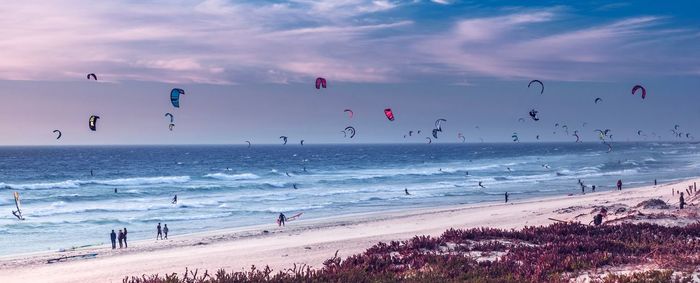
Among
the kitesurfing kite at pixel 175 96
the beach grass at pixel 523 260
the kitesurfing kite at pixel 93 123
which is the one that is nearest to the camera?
the beach grass at pixel 523 260

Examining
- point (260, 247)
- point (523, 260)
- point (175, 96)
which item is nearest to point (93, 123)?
point (175, 96)

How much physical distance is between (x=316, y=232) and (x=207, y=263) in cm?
1165

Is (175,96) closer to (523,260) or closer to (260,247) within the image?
(260,247)

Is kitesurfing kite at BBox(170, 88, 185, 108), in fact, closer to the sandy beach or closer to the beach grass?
the sandy beach

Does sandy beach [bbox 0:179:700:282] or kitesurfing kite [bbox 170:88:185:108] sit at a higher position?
kitesurfing kite [bbox 170:88:185:108]

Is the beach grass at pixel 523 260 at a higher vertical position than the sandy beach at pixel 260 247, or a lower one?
higher

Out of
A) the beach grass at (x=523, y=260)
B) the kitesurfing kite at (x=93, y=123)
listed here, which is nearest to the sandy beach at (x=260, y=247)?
the beach grass at (x=523, y=260)

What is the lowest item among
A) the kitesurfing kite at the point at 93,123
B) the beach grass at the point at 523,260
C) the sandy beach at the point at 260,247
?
the sandy beach at the point at 260,247

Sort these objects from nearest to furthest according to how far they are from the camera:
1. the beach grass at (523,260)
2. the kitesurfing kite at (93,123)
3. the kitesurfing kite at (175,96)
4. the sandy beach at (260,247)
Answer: the beach grass at (523,260), the sandy beach at (260,247), the kitesurfing kite at (175,96), the kitesurfing kite at (93,123)

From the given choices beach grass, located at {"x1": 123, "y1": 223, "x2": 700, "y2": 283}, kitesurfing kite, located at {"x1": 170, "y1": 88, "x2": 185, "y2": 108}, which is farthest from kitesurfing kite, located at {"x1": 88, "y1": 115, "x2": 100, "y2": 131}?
beach grass, located at {"x1": 123, "y1": 223, "x2": 700, "y2": 283}

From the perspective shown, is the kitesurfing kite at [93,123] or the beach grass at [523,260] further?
the kitesurfing kite at [93,123]

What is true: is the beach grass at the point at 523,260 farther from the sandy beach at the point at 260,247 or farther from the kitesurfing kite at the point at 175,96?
the kitesurfing kite at the point at 175,96

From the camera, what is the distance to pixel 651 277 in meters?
A: 9.76

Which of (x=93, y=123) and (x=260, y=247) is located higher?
(x=93, y=123)
